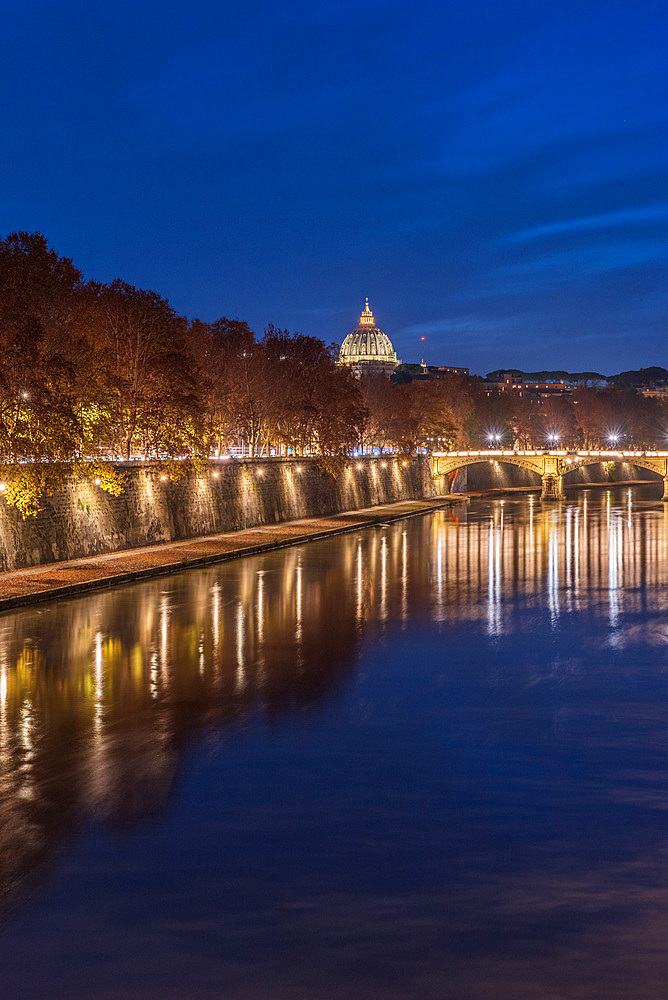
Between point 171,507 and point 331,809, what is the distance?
36.6m

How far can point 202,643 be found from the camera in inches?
829

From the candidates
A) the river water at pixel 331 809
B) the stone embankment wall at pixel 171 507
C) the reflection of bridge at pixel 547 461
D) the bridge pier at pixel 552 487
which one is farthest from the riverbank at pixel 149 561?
the reflection of bridge at pixel 547 461

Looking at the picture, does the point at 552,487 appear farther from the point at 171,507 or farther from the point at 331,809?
the point at 331,809

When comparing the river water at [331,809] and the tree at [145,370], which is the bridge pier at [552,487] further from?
the river water at [331,809]

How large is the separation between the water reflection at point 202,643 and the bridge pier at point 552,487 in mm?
59613

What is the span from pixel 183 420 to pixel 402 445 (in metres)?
55.2

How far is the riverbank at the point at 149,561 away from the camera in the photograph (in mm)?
28375

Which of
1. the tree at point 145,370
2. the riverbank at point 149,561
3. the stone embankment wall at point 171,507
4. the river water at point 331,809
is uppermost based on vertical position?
the tree at point 145,370

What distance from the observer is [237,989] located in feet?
23.0

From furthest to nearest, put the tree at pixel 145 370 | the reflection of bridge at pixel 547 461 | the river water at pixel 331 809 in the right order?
the reflection of bridge at pixel 547 461
the tree at pixel 145 370
the river water at pixel 331 809

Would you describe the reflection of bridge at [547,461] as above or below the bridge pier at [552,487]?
above

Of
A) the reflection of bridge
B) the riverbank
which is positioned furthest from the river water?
the reflection of bridge

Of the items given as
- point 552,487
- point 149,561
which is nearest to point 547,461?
point 552,487

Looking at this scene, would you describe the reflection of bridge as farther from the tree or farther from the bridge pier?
the tree
